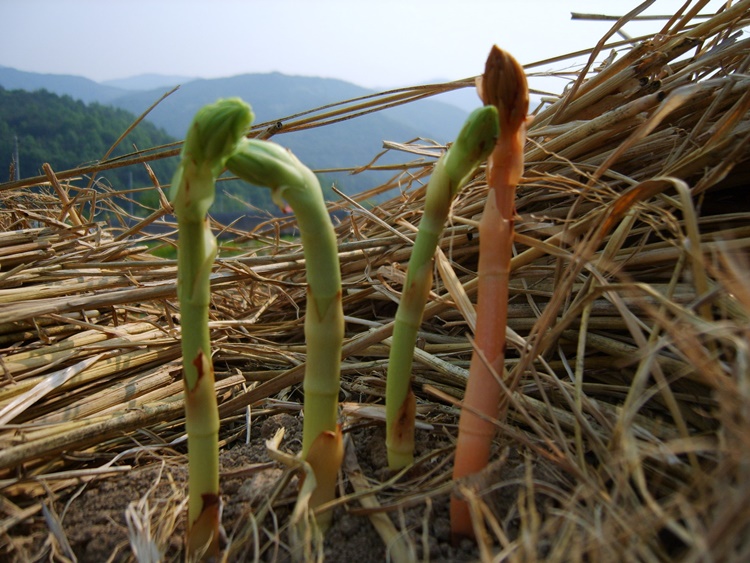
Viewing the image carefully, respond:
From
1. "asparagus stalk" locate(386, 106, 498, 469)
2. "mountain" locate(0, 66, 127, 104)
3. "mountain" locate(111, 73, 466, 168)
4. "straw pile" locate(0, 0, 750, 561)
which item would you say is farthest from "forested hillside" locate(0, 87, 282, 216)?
"mountain" locate(0, 66, 127, 104)

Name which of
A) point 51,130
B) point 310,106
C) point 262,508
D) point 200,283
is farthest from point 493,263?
point 310,106

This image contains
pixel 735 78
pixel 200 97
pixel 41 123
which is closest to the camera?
pixel 735 78

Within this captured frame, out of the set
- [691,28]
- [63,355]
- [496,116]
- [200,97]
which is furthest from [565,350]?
[200,97]

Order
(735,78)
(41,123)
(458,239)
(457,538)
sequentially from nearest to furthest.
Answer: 1. (457,538)
2. (735,78)
3. (458,239)
4. (41,123)

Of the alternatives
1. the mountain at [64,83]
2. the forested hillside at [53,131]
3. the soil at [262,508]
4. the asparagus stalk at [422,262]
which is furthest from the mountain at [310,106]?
the asparagus stalk at [422,262]

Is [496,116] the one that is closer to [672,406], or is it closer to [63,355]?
[672,406]

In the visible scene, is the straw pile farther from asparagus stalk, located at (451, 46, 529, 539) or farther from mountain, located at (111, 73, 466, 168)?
mountain, located at (111, 73, 466, 168)

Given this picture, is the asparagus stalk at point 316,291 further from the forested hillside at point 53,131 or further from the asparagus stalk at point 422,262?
the forested hillside at point 53,131
